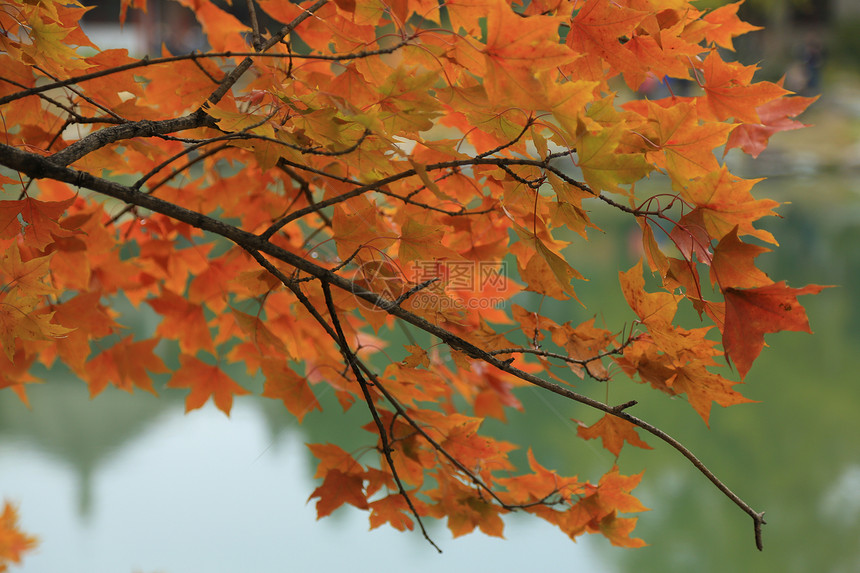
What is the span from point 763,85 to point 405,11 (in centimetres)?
31

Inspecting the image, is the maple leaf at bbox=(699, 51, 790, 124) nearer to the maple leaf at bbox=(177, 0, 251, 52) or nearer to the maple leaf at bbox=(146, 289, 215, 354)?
the maple leaf at bbox=(177, 0, 251, 52)

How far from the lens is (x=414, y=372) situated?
59 cm

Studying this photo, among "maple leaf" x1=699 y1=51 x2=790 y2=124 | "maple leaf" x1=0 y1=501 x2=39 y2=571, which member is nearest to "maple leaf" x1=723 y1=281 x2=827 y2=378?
A: "maple leaf" x1=699 y1=51 x2=790 y2=124

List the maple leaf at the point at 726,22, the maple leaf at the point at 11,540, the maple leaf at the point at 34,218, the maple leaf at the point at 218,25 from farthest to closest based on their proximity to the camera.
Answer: the maple leaf at the point at 11,540 < the maple leaf at the point at 218,25 < the maple leaf at the point at 726,22 < the maple leaf at the point at 34,218

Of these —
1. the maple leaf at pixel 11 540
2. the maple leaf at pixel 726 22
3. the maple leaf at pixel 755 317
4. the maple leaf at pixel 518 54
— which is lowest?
the maple leaf at pixel 11 540

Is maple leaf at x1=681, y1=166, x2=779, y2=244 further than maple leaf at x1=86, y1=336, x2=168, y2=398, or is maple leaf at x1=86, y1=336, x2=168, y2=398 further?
maple leaf at x1=86, y1=336, x2=168, y2=398

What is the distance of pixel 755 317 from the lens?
1.45ft

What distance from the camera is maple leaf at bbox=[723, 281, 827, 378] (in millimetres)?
427

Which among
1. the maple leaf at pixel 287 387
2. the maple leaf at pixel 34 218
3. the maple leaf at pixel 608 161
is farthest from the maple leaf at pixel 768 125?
the maple leaf at pixel 34 218

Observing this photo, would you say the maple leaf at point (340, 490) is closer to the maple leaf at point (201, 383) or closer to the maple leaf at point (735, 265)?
the maple leaf at point (201, 383)

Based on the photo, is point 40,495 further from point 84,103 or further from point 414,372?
point 414,372

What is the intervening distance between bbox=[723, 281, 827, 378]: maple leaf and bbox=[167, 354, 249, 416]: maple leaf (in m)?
0.62

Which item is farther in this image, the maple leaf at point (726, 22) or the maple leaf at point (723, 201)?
the maple leaf at point (726, 22)

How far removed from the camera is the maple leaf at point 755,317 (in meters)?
0.43
